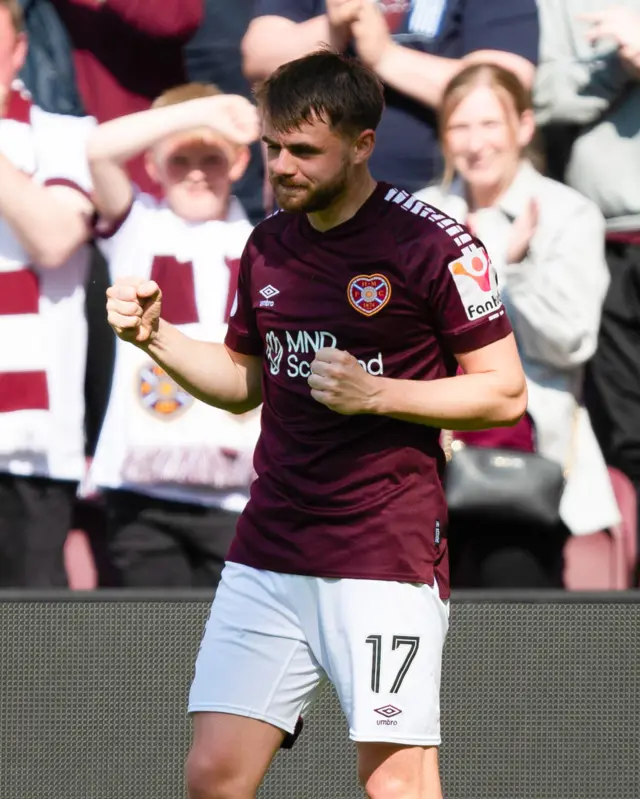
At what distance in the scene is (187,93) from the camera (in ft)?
11.6

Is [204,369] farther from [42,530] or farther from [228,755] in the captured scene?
[42,530]

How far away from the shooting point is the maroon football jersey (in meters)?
2.27

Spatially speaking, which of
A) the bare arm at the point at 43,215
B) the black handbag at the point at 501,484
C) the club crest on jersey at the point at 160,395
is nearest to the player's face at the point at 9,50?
the bare arm at the point at 43,215

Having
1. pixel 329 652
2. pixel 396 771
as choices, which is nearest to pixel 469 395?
pixel 329 652

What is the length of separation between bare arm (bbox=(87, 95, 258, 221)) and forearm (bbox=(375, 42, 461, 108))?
0.38m

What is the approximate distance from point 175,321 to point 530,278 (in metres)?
0.94

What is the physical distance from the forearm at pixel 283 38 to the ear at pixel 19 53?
23.7 inches

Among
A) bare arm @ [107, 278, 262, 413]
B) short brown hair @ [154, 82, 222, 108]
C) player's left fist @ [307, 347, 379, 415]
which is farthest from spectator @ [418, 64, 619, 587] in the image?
player's left fist @ [307, 347, 379, 415]

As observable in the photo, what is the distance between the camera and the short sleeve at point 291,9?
349 centimetres

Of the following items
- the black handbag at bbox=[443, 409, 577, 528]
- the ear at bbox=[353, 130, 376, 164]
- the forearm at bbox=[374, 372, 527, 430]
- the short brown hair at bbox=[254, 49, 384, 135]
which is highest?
the short brown hair at bbox=[254, 49, 384, 135]

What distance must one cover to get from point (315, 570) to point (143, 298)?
572mm

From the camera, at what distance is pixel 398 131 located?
11.5 ft

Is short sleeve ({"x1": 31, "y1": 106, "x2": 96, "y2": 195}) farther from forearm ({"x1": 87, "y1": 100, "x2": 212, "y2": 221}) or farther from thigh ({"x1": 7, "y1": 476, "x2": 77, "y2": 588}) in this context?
thigh ({"x1": 7, "y1": 476, "x2": 77, "y2": 588})

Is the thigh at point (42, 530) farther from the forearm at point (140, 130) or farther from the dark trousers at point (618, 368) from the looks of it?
the dark trousers at point (618, 368)
